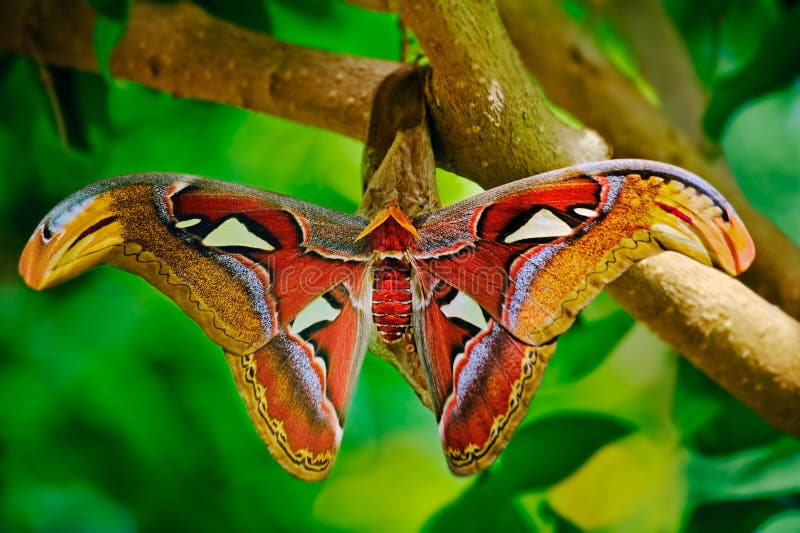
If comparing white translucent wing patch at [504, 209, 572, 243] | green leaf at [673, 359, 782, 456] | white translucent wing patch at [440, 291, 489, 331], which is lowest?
green leaf at [673, 359, 782, 456]

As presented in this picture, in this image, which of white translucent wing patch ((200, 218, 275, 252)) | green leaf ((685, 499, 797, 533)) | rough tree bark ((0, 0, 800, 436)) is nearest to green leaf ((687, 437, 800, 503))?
green leaf ((685, 499, 797, 533))

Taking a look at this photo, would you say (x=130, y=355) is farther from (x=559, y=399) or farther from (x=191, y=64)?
(x=559, y=399)

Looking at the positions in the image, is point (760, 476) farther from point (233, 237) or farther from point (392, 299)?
point (233, 237)

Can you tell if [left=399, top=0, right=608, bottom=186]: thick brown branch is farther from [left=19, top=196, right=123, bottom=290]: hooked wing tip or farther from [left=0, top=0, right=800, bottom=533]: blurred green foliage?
[left=0, top=0, right=800, bottom=533]: blurred green foliage

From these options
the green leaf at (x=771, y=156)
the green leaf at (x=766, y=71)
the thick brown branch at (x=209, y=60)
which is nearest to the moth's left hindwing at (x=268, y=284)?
the thick brown branch at (x=209, y=60)

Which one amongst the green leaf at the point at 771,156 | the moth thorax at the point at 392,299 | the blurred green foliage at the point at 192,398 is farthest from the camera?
the green leaf at the point at 771,156

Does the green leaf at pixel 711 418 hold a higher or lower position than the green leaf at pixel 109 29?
lower

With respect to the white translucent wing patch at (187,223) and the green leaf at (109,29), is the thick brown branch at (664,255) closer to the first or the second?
the white translucent wing patch at (187,223)
